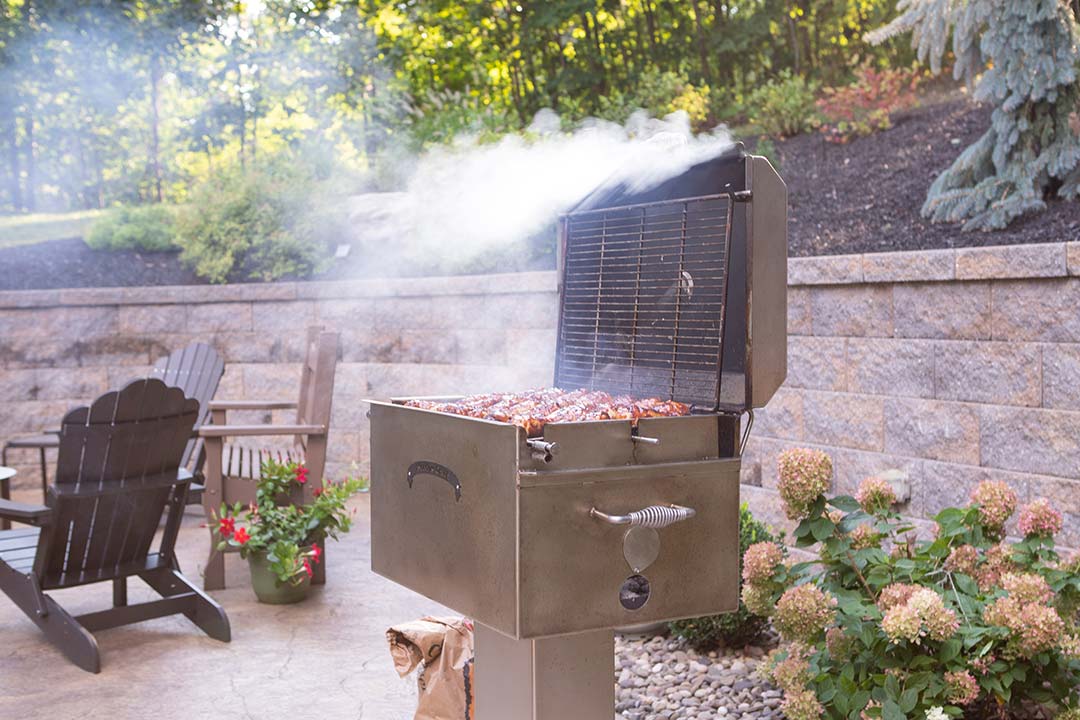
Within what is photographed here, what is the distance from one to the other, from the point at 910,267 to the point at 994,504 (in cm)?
127

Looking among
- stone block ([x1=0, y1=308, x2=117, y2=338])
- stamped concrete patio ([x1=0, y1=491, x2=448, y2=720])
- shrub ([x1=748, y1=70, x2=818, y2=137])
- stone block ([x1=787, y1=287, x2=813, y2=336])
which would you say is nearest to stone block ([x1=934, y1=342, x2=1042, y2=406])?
stone block ([x1=787, y1=287, x2=813, y2=336])

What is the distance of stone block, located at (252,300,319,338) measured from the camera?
21.6ft

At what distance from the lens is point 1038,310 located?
344cm

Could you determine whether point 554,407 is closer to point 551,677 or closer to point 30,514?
point 551,677

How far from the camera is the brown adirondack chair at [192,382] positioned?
5283 millimetres

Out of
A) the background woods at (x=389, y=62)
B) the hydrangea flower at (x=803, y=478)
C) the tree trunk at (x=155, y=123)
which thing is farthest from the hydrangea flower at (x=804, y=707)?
the tree trunk at (x=155, y=123)

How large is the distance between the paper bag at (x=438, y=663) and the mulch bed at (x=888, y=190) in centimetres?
291

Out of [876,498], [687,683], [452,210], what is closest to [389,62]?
[452,210]

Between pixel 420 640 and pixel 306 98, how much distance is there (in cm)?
935

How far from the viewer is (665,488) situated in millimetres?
2035

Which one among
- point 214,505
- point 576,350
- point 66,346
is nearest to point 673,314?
point 576,350

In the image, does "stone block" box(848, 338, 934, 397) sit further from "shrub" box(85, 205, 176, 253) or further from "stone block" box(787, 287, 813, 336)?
Result: "shrub" box(85, 205, 176, 253)

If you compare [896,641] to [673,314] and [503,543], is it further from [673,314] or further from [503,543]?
[503,543]

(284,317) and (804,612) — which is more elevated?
(284,317)
